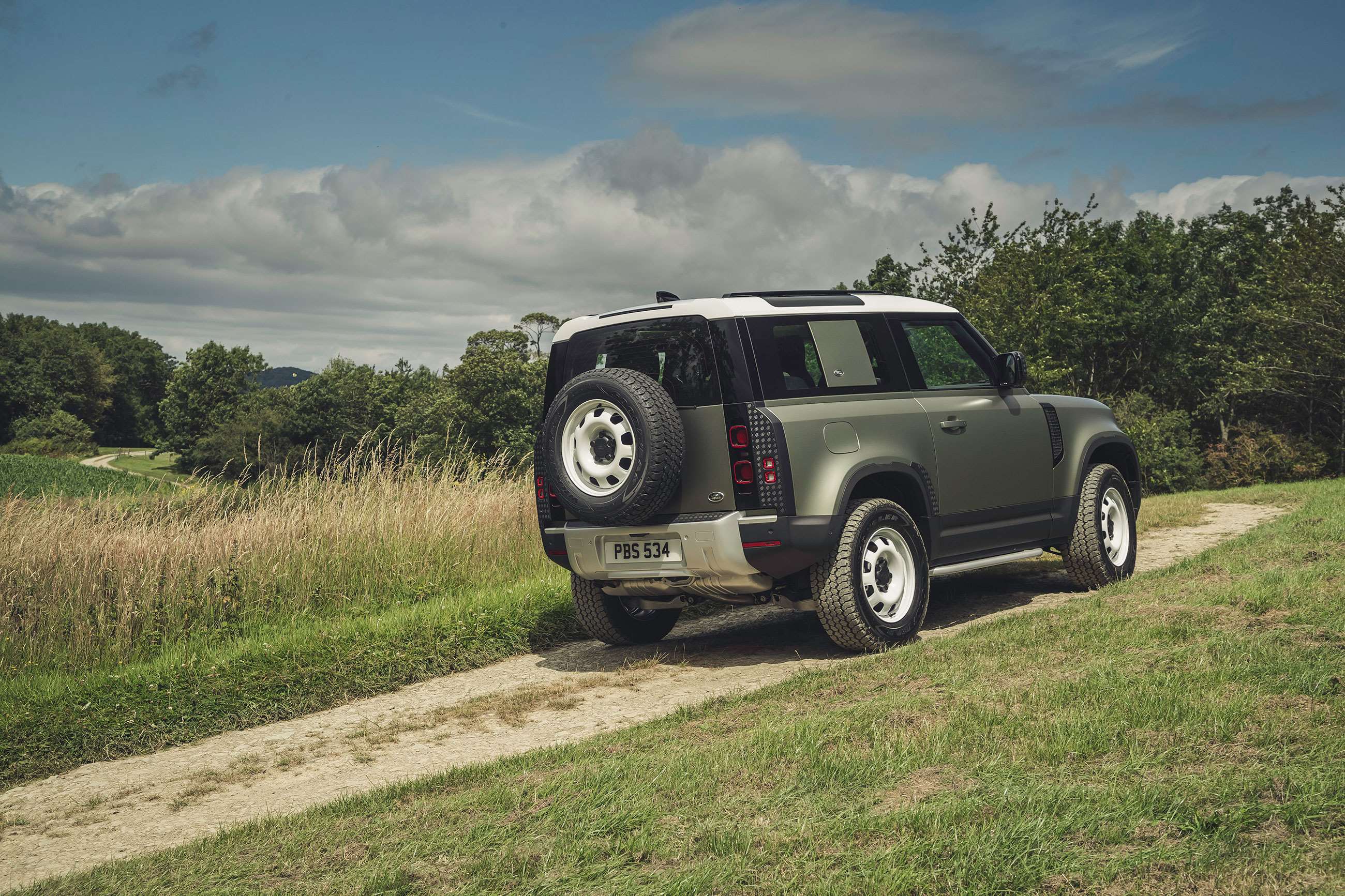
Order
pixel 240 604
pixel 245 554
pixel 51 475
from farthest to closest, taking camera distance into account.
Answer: pixel 51 475
pixel 245 554
pixel 240 604

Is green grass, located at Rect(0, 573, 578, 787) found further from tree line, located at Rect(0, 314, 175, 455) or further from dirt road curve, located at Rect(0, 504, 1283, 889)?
tree line, located at Rect(0, 314, 175, 455)

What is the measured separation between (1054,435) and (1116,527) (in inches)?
46.6

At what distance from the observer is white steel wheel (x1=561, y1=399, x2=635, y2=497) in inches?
281

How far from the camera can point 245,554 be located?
905 centimetres

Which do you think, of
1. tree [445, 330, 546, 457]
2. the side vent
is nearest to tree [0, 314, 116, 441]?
tree [445, 330, 546, 457]

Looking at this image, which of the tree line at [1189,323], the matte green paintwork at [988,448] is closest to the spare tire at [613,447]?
the matte green paintwork at [988,448]

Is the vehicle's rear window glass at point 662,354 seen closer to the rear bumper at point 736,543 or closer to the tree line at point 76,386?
the rear bumper at point 736,543

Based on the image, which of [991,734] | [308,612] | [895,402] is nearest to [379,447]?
[308,612]

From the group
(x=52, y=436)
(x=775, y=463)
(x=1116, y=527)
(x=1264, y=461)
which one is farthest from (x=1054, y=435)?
(x=52, y=436)

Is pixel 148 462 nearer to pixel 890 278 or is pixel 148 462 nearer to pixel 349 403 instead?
pixel 349 403

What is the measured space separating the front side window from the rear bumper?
1827mm

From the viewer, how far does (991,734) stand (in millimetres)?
4508

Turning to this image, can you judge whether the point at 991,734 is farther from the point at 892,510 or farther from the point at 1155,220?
the point at 1155,220

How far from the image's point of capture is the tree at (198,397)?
304ft
